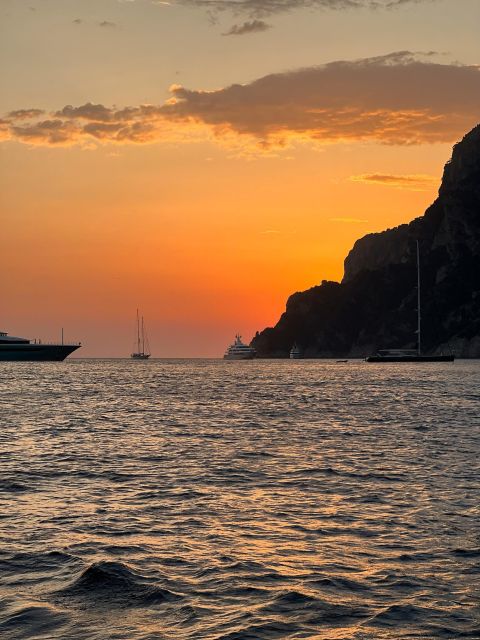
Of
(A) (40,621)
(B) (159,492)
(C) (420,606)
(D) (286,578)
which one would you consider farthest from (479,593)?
(B) (159,492)

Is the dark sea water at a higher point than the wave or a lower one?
lower

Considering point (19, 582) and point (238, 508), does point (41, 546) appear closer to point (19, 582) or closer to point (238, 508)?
point (19, 582)

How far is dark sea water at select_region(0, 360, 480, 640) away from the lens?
12609mm

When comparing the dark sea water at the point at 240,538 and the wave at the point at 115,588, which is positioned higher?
the wave at the point at 115,588

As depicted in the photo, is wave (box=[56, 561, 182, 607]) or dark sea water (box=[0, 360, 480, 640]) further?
wave (box=[56, 561, 182, 607])

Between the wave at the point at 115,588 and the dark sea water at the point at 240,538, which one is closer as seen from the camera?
the dark sea water at the point at 240,538

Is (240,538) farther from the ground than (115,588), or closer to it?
closer to it

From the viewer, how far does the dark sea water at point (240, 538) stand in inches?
496

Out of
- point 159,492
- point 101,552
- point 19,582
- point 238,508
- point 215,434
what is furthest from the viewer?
point 215,434

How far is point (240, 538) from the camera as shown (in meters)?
18.1

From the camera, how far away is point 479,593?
542 inches

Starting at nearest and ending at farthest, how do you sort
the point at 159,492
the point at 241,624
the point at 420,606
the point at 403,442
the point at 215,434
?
the point at 241,624
the point at 420,606
the point at 159,492
the point at 403,442
the point at 215,434

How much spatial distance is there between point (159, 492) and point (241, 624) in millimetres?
12212

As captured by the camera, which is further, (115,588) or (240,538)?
(240,538)
